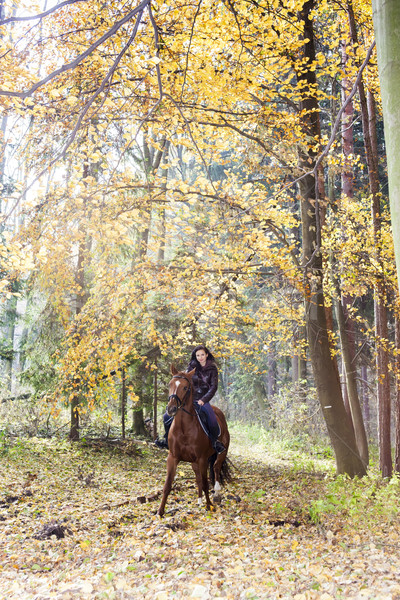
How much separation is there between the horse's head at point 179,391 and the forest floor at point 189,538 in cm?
171

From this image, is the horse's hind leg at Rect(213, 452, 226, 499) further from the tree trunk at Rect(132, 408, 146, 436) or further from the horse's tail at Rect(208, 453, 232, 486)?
the tree trunk at Rect(132, 408, 146, 436)

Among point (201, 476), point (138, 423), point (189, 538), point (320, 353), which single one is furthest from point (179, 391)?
point (138, 423)

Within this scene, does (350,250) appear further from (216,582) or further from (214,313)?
(216,582)

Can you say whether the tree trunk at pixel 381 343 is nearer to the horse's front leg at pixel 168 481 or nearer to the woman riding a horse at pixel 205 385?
the woman riding a horse at pixel 205 385

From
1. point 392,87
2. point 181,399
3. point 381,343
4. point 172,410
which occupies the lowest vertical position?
point 172,410

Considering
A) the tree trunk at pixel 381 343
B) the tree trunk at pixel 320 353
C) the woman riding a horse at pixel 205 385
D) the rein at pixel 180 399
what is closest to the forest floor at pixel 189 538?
the tree trunk at pixel 320 353

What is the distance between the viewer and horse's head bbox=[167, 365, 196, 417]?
7227 mm

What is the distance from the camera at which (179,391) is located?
7.46 metres

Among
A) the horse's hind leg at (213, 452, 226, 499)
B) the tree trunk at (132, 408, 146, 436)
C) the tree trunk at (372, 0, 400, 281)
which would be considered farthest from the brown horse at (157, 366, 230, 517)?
the tree trunk at (132, 408, 146, 436)

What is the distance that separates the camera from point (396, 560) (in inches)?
187

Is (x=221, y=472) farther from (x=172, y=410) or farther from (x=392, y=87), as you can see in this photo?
(x=392, y=87)

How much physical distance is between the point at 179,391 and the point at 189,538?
218cm

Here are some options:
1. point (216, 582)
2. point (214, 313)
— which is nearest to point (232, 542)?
point (216, 582)

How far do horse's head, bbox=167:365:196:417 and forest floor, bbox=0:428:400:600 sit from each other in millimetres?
1714
